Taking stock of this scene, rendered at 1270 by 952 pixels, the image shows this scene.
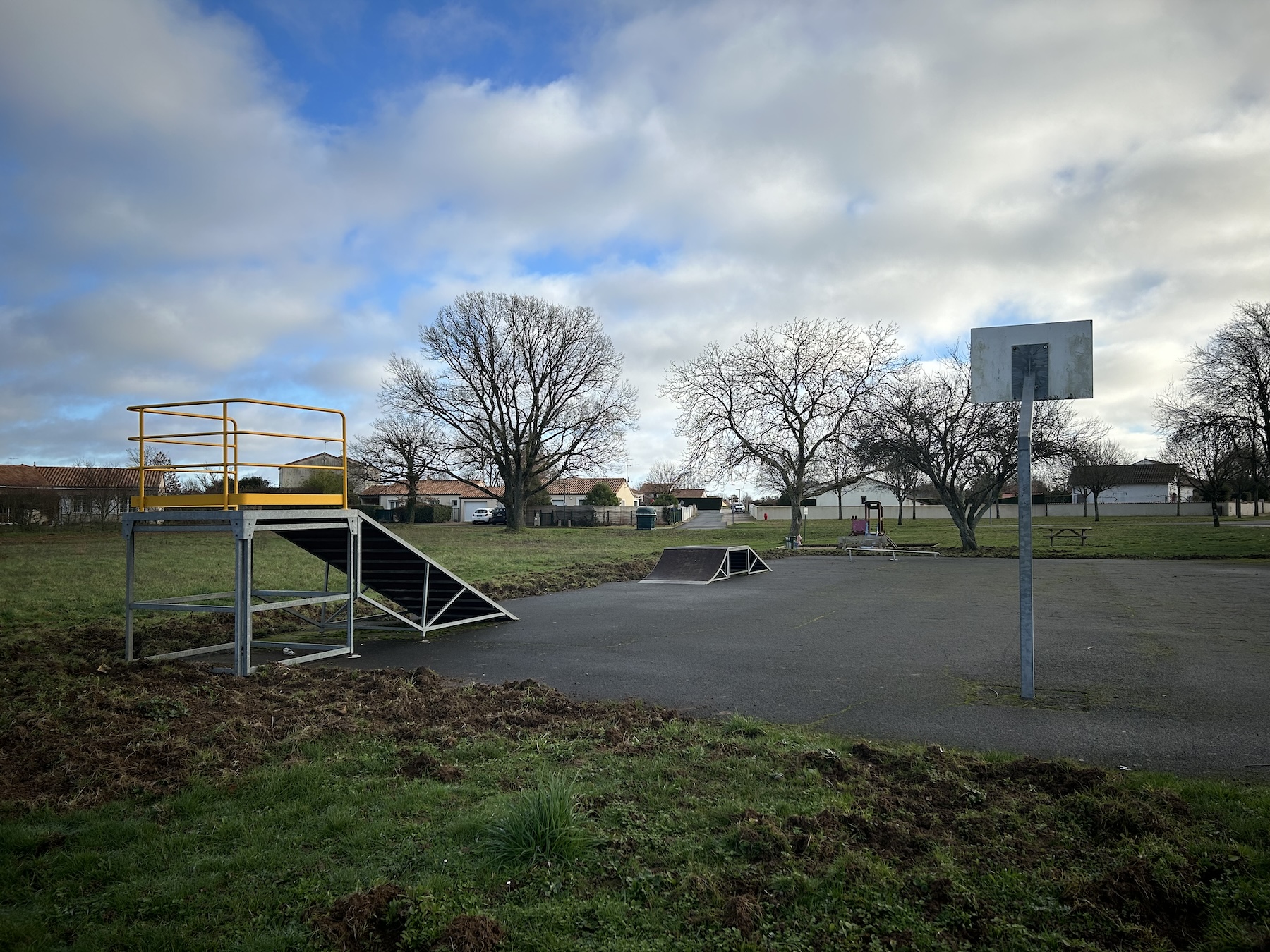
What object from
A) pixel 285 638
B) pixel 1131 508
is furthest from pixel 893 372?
pixel 1131 508

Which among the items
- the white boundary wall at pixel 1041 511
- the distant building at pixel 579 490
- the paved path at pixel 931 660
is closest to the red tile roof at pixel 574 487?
the distant building at pixel 579 490

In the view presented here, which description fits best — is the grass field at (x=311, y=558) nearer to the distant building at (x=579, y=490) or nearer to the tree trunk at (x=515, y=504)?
the tree trunk at (x=515, y=504)

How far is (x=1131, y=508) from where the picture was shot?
69188 millimetres

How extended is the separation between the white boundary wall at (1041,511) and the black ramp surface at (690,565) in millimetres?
41740

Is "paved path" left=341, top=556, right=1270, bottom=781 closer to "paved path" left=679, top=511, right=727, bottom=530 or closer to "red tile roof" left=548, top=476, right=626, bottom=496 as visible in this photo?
"paved path" left=679, top=511, right=727, bottom=530

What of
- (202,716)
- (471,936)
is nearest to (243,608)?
(202,716)

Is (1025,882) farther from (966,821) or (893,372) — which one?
(893,372)

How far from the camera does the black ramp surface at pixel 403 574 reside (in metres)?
10.0

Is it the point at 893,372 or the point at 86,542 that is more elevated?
the point at 893,372

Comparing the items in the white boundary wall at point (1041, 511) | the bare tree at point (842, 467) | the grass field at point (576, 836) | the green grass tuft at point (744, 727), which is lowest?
the white boundary wall at point (1041, 511)

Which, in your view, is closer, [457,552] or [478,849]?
[478,849]

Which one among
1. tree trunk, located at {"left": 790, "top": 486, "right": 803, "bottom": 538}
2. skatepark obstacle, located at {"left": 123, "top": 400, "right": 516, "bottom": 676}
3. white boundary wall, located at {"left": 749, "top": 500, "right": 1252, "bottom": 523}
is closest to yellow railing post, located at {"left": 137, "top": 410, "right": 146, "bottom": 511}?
skatepark obstacle, located at {"left": 123, "top": 400, "right": 516, "bottom": 676}

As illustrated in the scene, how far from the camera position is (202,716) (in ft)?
19.9

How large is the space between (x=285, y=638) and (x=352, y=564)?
6.96 feet
